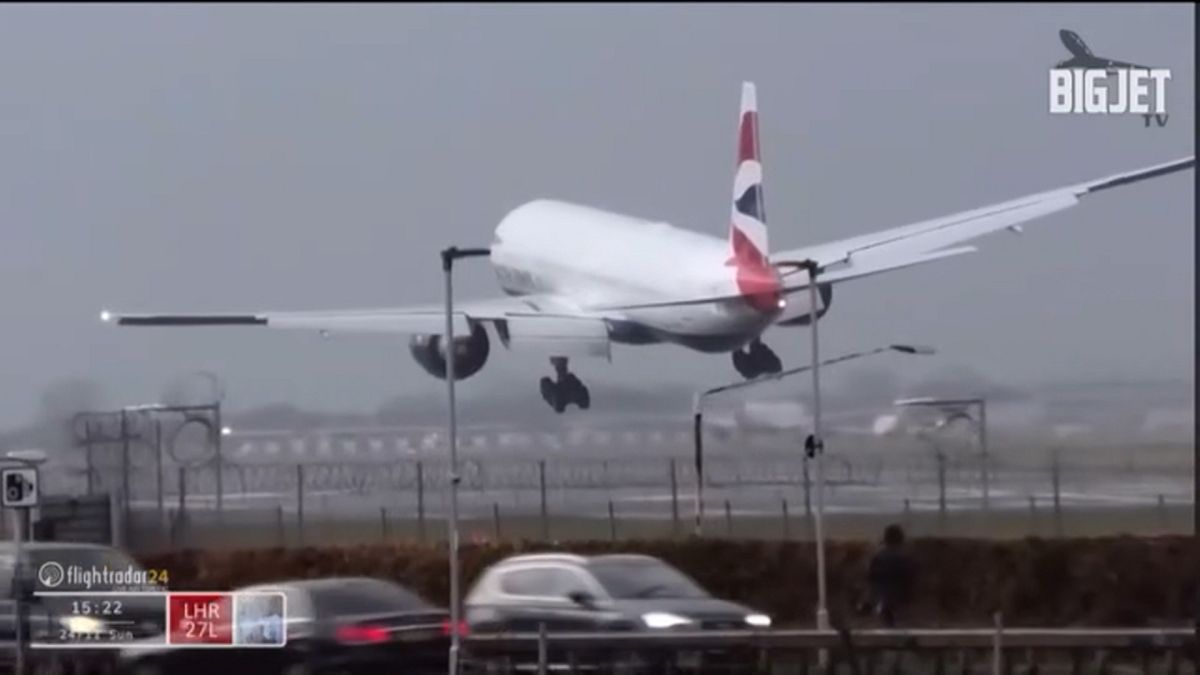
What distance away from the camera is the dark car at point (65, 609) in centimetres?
2319

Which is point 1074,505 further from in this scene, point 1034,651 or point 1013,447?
point 1034,651

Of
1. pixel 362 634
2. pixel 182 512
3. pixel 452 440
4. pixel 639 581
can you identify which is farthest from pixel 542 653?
pixel 182 512

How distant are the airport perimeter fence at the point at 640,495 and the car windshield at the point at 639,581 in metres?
0.99

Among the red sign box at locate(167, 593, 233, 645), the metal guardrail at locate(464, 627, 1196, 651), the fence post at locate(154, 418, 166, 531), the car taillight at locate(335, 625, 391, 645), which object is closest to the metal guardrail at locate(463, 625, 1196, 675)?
the metal guardrail at locate(464, 627, 1196, 651)

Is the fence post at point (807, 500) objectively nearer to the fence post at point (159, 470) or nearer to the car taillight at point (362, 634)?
the car taillight at point (362, 634)

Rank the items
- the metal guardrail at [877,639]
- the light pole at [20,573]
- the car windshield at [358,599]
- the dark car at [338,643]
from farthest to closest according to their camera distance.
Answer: the car windshield at [358,599] → the light pole at [20,573] → the dark car at [338,643] → the metal guardrail at [877,639]

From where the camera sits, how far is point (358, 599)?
22969 millimetres

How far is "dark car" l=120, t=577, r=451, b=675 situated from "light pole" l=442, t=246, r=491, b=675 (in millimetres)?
223

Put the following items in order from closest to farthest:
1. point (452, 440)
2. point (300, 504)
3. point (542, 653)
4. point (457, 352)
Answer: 1. point (542, 653)
2. point (452, 440)
3. point (457, 352)
4. point (300, 504)

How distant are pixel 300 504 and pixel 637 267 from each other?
3.37 metres

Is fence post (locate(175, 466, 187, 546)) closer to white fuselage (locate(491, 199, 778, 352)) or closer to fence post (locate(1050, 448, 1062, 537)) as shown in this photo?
white fuselage (locate(491, 199, 778, 352))

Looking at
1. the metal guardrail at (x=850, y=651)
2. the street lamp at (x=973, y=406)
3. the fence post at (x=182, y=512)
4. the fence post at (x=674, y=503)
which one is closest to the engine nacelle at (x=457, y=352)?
the fence post at (x=674, y=503)

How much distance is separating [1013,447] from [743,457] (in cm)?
222

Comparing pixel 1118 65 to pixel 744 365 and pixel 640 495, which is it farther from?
pixel 640 495
